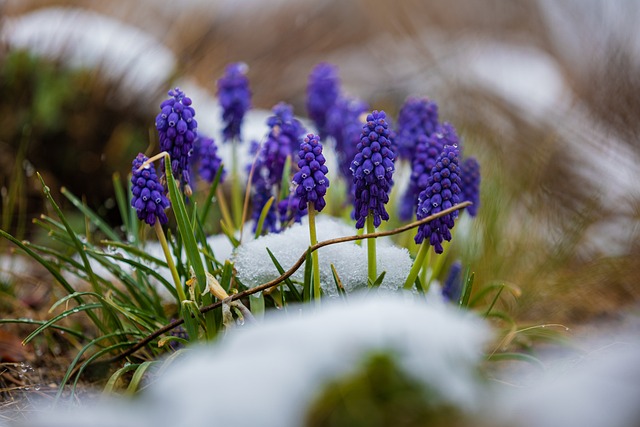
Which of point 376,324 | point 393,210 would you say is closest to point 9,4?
point 393,210

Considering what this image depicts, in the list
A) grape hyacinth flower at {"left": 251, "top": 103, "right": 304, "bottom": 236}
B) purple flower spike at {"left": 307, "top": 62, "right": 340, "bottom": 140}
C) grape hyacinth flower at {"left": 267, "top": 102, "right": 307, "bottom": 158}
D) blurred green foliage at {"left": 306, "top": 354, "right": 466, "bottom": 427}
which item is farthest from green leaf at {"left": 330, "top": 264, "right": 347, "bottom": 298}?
purple flower spike at {"left": 307, "top": 62, "right": 340, "bottom": 140}

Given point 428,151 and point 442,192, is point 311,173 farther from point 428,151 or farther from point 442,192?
point 428,151

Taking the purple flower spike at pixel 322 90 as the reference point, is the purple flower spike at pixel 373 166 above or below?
below

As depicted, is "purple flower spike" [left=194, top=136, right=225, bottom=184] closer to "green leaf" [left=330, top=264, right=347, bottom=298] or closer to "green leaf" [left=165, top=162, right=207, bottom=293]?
"green leaf" [left=165, top=162, right=207, bottom=293]

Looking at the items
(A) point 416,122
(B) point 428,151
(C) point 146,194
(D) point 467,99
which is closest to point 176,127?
(C) point 146,194

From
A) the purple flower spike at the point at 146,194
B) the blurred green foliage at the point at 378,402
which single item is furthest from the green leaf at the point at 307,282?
the blurred green foliage at the point at 378,402

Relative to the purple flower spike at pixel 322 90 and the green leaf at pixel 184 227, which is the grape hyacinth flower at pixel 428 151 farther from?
the purple flower spike at pixel 322 90
